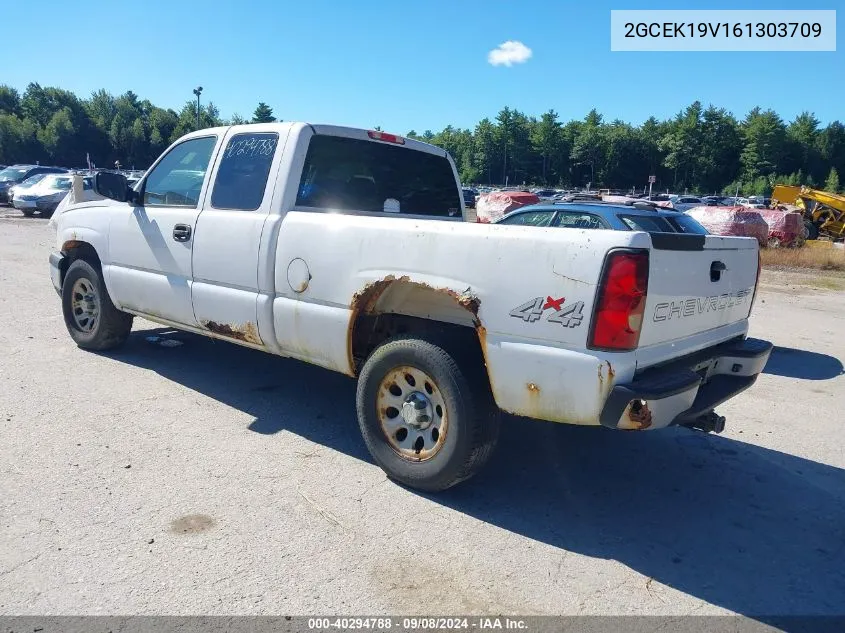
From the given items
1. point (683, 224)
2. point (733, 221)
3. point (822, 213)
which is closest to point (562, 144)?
point (822, 213)

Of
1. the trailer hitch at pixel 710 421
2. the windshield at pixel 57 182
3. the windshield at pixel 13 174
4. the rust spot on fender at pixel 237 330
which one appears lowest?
the trailer hitch at pixel 710 421

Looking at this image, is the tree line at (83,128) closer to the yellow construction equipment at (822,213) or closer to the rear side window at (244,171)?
the yellow construction equipment at (822,213)

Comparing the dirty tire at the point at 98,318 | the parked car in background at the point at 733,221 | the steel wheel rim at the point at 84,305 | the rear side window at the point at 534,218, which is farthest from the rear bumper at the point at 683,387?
the parked car in background at the point at 733,221

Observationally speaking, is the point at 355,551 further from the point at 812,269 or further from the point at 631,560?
the point at 812,269

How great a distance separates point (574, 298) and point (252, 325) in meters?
2.37

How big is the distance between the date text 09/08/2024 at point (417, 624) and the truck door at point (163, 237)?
9.81 feet

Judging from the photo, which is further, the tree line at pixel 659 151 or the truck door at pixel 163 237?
the tree line at pixel 659 151

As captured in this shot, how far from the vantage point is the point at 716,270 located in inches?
139

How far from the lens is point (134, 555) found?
298 cm

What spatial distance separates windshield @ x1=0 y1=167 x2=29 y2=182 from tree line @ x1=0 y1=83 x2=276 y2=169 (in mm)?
52133

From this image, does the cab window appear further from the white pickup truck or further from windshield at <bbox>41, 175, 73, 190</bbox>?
windshield at <bbox>41, 175, 73, 190</bbox>

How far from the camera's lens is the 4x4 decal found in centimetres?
298

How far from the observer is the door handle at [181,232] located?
4.88 m

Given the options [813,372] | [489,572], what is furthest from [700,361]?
[813,372]
